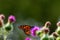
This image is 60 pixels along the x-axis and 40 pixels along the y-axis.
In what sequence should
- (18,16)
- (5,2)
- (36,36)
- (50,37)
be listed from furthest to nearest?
(5,2) < (18,16) < (36,36) < (50,37)

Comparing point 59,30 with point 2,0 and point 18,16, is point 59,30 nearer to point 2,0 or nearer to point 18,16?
point 18,16

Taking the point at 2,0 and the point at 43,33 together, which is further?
the point at 2,0

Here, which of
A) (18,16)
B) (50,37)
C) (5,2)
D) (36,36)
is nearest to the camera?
(50,37)

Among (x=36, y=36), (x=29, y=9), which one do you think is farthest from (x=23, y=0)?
(x=36, y=36)

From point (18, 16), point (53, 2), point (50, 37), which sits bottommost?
point (50, 37)

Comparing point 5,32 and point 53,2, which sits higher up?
point 53,2

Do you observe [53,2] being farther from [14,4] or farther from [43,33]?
[43,33]

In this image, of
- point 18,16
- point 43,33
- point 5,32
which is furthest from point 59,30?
point 18,16

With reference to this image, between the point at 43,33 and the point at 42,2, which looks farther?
the point at 42,2

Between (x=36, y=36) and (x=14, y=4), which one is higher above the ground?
(x=14, y=4)
